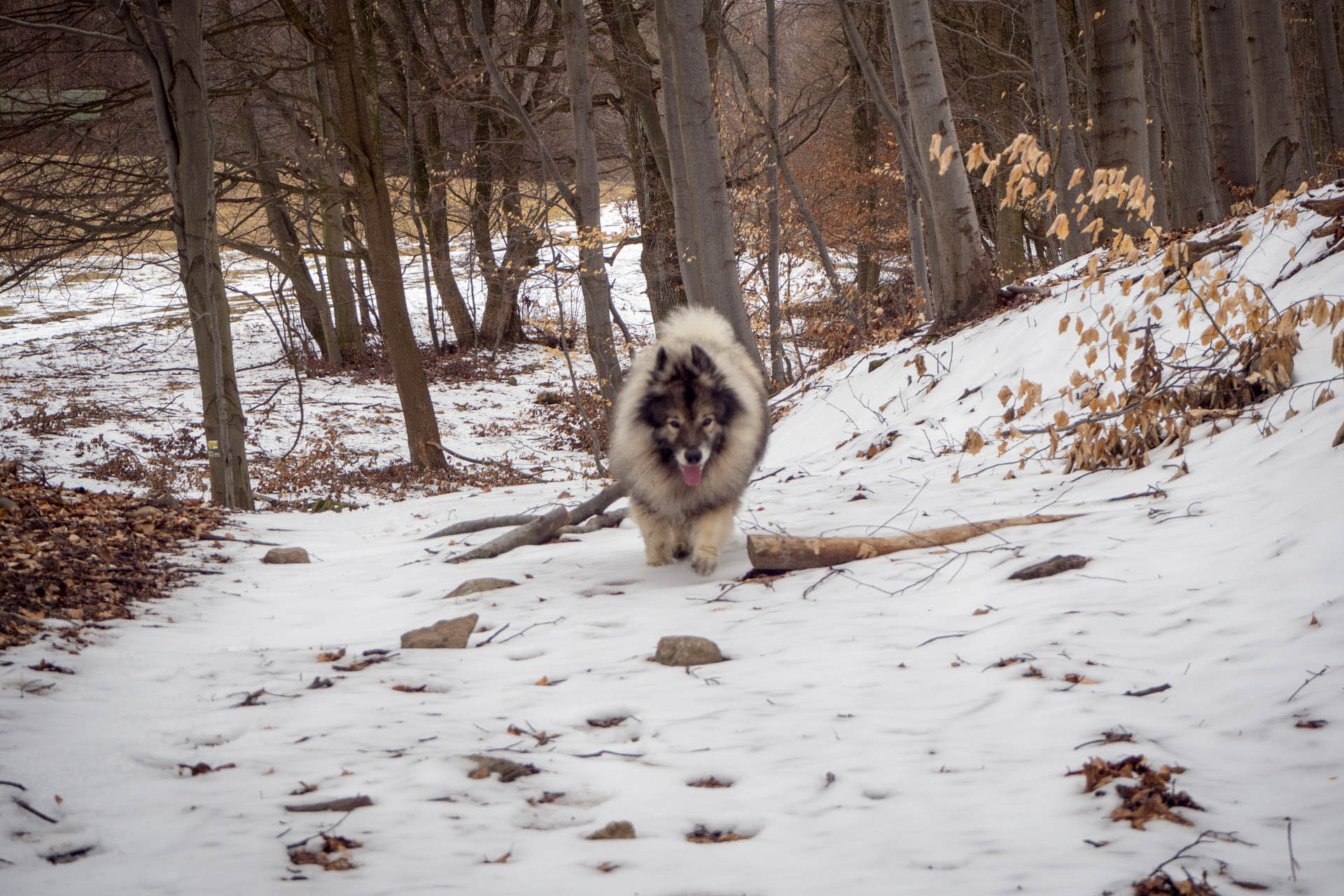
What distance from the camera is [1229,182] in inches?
401

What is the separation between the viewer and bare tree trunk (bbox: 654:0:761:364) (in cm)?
861

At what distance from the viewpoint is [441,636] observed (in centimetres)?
392

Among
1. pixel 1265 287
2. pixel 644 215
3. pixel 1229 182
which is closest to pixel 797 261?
pixel 644 215

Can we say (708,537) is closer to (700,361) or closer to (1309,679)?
(700,361)

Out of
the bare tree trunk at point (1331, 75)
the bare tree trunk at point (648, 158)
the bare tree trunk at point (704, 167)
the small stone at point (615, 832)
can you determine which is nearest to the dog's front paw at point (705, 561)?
the small stone at point (615, 832)

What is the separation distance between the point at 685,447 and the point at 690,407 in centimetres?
23

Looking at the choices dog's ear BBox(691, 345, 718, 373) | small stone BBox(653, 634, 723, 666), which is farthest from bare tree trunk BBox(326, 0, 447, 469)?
small stone BBox(653, 634, 723, 666)

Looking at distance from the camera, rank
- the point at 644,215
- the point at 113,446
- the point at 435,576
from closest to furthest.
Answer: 1. the point at 435,576
2. the point at 113,446
3. the point at 644,215

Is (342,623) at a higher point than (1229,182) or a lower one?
lower

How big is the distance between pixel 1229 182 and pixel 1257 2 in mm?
1938

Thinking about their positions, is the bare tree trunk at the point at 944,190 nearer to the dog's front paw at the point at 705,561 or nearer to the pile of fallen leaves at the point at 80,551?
the dog's front paw at the point at 705,561

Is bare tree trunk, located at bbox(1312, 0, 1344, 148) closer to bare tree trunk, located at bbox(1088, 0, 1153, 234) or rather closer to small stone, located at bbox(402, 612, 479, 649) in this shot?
bare tree trunk, located at bbox(1088, 0, 1153, 234)

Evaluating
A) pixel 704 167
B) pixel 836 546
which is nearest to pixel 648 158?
pixel 704 167

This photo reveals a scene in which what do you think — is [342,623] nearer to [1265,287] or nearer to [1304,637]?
[1304,637]
